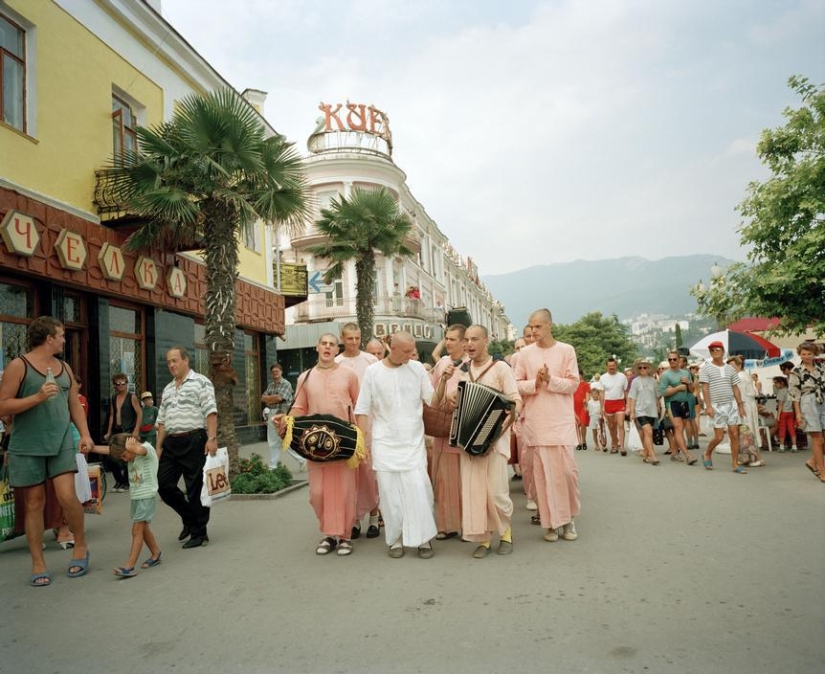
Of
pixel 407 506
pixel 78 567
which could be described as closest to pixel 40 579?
pixel 78 567

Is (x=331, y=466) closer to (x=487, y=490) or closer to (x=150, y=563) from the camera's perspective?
(x=487, y=490)

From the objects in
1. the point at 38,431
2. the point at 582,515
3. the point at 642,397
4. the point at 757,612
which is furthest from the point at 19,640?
the point at 642,397

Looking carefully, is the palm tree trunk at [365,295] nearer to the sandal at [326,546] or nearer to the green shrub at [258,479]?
the green shrub at [258,479]

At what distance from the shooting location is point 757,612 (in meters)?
3.82

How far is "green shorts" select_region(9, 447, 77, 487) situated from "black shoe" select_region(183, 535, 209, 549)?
1376 mm

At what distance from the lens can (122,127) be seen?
13.8m

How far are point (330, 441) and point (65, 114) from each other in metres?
9.68

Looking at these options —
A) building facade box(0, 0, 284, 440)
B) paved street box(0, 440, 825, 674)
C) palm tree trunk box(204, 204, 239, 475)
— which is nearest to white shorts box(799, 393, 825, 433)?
paved street box(0, 440, 825, 674)

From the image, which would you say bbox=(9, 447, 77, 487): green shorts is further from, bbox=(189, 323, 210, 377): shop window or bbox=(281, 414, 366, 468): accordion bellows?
bbox=(189, 323, 210, 377): shop window

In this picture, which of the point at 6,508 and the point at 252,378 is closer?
the point at 6,508

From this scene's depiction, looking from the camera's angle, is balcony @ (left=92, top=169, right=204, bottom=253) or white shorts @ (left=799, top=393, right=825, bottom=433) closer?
white shorts @ (left=799, top=393, right=825, bottom=433)

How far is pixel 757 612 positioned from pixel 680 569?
0.93 meters

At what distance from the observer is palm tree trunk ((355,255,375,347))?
19.9 metres

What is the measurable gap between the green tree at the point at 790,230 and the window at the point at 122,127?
15701 mm
